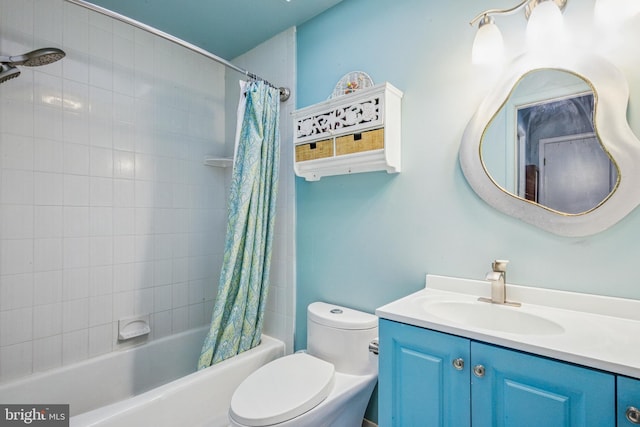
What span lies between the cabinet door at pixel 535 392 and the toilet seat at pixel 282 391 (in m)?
0.61

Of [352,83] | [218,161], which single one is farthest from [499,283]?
[218,161]

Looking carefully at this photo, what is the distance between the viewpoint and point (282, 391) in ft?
4.01

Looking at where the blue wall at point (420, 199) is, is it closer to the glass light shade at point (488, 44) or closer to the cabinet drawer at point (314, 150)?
the glass light shade at point (488, 44)

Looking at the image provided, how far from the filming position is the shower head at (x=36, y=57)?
124cm

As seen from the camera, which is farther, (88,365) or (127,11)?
(127,11)

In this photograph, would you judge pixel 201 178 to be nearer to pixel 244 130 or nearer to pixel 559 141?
pixel 244 130

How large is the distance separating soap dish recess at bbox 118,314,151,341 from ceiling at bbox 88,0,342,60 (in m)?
1.81

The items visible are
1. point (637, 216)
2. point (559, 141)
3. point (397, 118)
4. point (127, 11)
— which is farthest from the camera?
point (127, 11)

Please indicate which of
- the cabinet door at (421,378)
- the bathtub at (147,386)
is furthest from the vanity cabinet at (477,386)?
the bathtub at (147,386)

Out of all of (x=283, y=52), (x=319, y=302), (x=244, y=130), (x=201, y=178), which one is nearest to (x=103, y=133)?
(x=201, y=178)

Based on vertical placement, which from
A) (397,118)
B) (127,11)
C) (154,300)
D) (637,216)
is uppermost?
(127,11)

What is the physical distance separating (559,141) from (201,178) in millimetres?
2079

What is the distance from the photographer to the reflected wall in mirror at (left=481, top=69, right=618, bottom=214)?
1018 mm

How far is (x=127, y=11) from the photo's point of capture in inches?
69.5
